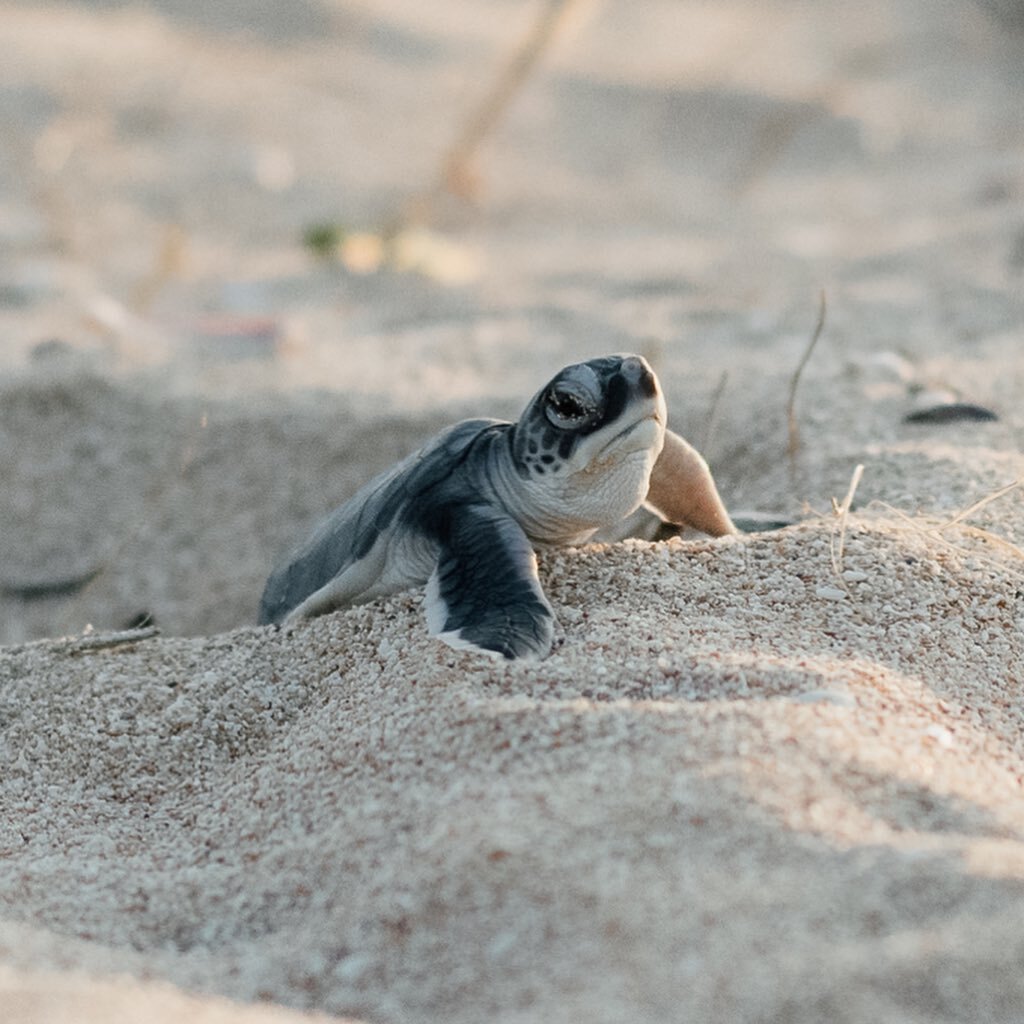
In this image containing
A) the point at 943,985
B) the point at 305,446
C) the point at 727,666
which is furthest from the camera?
the point at 305,446

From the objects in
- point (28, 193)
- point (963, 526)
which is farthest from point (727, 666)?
point (28, 193)

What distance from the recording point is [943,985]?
1110 millimetres

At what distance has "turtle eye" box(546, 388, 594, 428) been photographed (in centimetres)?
175

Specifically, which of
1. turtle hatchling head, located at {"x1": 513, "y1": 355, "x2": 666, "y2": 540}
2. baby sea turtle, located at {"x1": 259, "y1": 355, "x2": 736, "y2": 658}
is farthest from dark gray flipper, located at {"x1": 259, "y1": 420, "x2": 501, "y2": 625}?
turtle hatchling head, located at {"x1": 513, "y1": 355, "x2": 666, "y2": 540}

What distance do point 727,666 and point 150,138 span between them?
493cm

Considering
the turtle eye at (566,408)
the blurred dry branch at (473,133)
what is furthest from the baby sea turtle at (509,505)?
the blurred dry branch at (473,133)

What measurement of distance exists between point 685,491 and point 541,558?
0.90ft

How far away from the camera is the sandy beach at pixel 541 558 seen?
47.4 inches

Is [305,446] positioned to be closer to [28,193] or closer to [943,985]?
[943,985]

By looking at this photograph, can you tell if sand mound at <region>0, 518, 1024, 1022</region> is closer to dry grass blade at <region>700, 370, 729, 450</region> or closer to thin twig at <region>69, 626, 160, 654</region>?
thin twig at <region>69, 626, 160, 654</region>

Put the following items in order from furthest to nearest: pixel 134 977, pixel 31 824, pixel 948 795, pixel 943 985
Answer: pixel 31 824 → pixel 948 795 → pixel 134 977 → pixel 943 985

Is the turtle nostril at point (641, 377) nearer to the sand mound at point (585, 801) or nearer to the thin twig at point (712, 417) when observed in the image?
the sand mound at point (585, 801)

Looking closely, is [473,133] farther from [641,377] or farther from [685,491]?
[641,377]

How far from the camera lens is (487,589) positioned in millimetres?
1687
